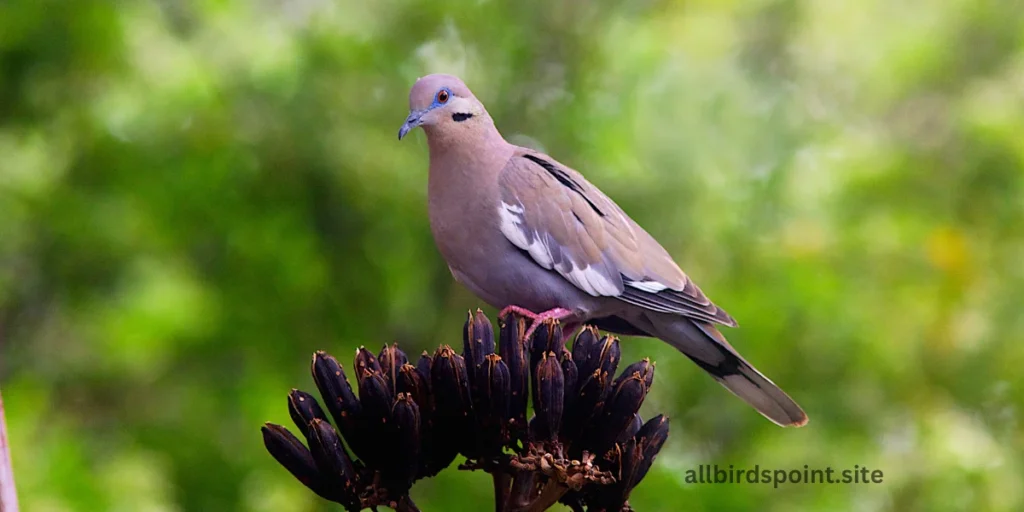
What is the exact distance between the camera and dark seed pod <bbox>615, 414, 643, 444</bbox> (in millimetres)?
1645

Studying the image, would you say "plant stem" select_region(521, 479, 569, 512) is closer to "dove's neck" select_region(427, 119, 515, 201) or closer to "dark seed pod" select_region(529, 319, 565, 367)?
"dark seed pod" select_region(529, 319, 565, 367)

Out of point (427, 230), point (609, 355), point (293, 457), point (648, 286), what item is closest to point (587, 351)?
point (609, 355)

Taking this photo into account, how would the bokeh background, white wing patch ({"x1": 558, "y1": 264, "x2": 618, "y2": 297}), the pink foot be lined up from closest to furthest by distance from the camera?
the pink foot < white wing patch ({"x1": 558, "y1": 264, "x2": 618, "y2": 297}) < the bokeh background

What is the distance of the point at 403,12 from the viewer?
5016 mm

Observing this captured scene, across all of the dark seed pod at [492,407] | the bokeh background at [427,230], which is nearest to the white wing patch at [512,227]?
the dark seed pod at [492,407]

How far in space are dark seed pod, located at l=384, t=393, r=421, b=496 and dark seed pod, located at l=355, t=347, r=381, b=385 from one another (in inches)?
3.6

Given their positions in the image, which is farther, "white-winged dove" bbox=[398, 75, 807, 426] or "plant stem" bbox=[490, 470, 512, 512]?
"white-winged dove" bbox=[398, 75, 807, 426]

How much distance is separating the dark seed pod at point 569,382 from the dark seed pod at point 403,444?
0.78ft

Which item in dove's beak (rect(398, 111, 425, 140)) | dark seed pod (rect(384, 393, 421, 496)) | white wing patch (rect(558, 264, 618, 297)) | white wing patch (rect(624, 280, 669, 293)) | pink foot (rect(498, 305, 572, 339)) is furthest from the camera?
white wing patch (rect(624, 280, 669, 293))

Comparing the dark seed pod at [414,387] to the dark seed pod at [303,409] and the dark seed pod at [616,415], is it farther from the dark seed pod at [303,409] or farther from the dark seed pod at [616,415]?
the dark seed pod at [616,415]

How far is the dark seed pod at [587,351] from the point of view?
167cm

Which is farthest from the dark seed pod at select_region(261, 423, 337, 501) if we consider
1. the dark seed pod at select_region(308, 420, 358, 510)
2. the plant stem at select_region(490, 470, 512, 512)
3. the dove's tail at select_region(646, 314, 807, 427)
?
the dove's tail at select_region(646, 314, 807, 427)

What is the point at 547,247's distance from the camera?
7.46 feet

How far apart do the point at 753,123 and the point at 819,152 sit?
0.50 metres
